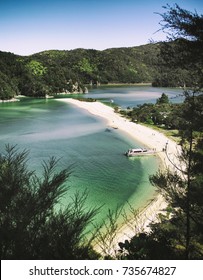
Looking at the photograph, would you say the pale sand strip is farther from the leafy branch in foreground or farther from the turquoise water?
the leafy branch in foreground

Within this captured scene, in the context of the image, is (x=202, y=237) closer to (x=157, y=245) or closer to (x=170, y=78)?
(x=157, y=245)

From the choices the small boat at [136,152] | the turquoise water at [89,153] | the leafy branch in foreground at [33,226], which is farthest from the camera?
the small boat at [136,152]

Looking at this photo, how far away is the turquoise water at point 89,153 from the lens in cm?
2711

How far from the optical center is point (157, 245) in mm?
9039

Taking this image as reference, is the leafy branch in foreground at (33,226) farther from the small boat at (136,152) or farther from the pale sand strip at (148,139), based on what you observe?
the small boat at (136,152)

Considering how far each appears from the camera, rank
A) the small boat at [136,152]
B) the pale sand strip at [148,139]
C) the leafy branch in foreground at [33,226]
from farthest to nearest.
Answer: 1. the small boat at [136,152]
2. the pale sand strip at [148,139]
3. the leafy branch in foreground at [33,226]

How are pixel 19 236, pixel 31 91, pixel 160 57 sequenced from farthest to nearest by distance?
pixel 31 91 < pixel 160 57 < pixel 19 236

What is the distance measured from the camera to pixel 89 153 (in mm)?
40375

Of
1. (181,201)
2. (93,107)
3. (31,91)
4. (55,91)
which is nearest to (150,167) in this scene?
(181,201)

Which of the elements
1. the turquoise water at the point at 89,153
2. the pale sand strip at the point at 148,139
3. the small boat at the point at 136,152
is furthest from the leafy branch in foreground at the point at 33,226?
the small boat at the point at 136,152

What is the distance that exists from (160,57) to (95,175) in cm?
2389

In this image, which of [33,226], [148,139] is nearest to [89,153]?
[148,139]

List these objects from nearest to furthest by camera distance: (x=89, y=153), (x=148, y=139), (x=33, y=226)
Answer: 1. (x=33, y=226)
2. (x=89, y=153)
3. (x=148, y=139)

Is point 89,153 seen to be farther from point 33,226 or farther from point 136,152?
point 33,226
